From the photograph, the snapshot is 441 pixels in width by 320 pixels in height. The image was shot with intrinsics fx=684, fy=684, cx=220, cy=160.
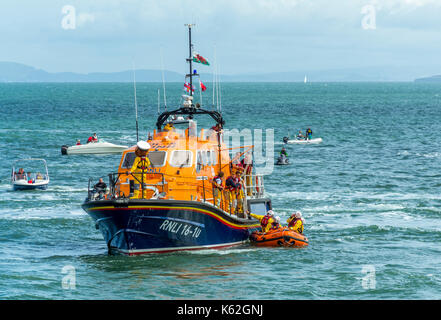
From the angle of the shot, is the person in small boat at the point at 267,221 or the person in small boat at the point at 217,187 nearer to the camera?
the person in small boat at the point at 217,187

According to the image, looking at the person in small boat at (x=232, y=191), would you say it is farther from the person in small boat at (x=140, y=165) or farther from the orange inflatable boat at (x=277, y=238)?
the person in small boat at (x=140, y=165)

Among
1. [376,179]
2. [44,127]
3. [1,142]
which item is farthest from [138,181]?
[44,127]

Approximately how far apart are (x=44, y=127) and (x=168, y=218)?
2622 inches

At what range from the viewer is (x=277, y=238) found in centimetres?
2406

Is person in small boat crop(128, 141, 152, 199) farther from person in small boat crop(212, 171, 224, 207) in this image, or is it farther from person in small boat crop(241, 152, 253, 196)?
person in small boat crop(241, 152, 253, 196)

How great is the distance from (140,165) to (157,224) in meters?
1.97

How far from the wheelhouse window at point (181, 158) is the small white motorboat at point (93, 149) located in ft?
116

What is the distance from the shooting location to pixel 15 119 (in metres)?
96.6

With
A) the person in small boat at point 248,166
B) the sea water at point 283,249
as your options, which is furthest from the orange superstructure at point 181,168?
the sea water at point 283,249

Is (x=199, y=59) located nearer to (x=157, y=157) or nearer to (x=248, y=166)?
(x=248, y=166)

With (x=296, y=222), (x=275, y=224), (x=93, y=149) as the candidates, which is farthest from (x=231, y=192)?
(x=93, y=149)

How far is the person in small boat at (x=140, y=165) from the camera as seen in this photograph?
20938mm

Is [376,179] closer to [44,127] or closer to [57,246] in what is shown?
[57,246]

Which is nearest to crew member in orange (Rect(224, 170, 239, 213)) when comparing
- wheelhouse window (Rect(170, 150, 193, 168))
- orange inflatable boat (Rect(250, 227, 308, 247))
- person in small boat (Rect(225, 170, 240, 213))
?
person in small boat (Rect(225, 170, 240, 213))
